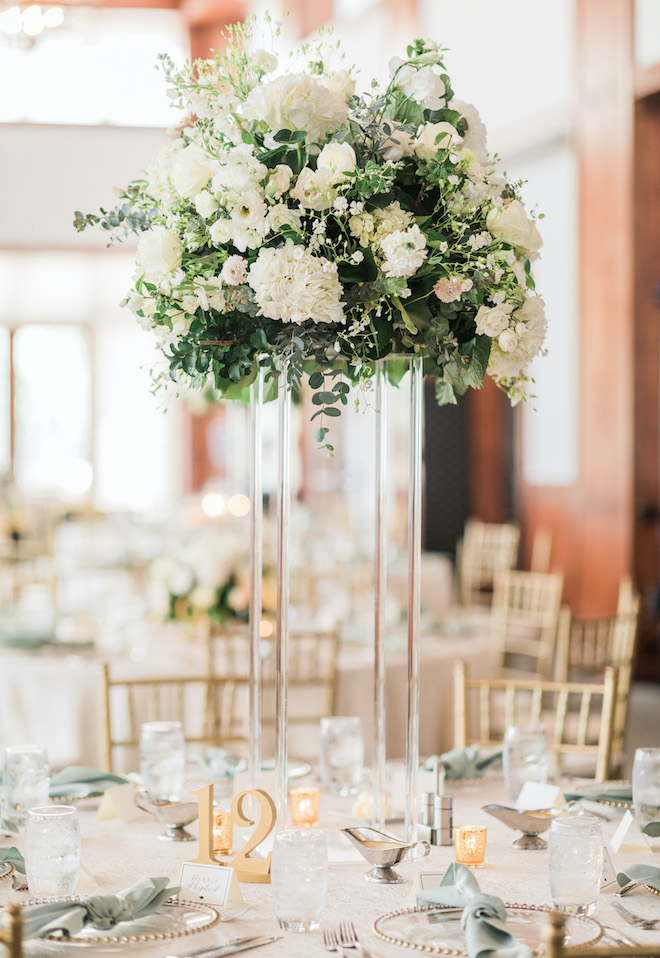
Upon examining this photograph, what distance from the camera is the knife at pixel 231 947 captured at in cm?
156

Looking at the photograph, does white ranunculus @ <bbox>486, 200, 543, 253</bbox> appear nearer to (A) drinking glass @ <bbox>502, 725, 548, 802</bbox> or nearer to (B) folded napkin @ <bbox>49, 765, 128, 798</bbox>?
(A) drinking glass @ <bbox>502, 725, 548, 802</bbox>

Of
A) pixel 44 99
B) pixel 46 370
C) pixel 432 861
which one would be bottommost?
pixel 432 861

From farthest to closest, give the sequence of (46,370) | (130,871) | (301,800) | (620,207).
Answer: (46,370) < (620,207) < (301,800) < (130,871)

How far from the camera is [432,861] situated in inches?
80.0

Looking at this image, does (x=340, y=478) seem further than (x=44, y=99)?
No

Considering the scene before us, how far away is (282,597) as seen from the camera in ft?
6.86

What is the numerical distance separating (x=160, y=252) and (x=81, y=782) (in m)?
1.16

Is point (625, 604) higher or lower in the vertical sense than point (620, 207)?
lower

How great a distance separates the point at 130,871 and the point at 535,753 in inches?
34.6

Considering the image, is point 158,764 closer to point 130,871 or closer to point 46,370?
point 130,871

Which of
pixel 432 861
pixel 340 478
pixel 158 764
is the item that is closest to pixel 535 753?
pixel 432 861

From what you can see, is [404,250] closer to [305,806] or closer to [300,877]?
[300,877]

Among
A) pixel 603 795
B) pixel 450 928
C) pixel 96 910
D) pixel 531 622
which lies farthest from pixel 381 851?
pixel 531 622

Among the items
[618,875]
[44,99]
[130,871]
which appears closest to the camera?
[618,875]
